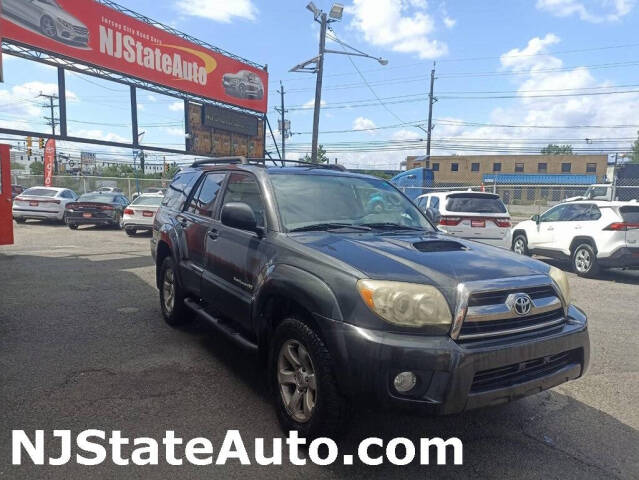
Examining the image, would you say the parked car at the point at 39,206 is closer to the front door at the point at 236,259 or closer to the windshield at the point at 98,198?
the windshield at the point at 98,198

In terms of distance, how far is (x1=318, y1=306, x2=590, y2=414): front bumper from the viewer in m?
2.44

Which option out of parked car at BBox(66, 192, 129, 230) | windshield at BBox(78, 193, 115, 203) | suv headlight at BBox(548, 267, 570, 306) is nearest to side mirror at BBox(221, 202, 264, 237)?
suv headlight at BBox(548, 267, 570, 306)

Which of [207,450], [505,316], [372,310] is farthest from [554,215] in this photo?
[207,450]

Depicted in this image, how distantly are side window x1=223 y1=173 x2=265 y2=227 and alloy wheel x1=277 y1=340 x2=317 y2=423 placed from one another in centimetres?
108

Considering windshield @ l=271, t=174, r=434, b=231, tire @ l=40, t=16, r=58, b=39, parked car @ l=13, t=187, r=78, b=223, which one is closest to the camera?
windshield @ l=271, t=174, r=434, b=231

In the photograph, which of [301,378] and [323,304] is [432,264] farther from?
[301,378]

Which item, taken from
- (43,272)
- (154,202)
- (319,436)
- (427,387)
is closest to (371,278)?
(427,387)

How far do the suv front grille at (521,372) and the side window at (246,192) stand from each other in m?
1.94

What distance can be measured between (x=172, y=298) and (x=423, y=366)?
145 inches

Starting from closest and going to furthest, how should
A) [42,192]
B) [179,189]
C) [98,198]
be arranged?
[179,189] → [98,198] → [42,192]

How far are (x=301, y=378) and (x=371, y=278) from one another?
85cm

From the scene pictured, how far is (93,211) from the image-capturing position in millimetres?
16453

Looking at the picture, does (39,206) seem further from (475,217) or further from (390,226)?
(390,226)

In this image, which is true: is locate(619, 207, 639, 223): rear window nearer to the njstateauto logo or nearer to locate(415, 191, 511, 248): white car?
locate(415, 191, 511, 248): white car
